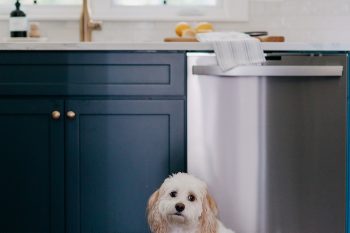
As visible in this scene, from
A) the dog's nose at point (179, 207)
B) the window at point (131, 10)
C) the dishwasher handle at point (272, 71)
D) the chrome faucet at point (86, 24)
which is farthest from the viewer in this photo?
the window at point (131, 10)

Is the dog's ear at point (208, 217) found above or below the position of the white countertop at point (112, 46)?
below

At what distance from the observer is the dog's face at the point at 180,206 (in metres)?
1.89

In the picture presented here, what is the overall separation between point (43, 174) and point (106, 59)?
518mm

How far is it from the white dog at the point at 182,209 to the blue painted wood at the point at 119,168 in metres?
0.36

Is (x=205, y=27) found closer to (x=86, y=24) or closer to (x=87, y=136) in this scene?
(x=86, y=24)

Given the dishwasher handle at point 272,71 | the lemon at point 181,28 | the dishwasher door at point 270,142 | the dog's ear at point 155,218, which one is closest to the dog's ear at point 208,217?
the dog's ear at point 155,218

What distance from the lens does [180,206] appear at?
1.88m

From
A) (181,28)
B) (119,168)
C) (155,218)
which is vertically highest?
(181,28)

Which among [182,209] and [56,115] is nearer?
[182,209]

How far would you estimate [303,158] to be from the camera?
7.61 ft

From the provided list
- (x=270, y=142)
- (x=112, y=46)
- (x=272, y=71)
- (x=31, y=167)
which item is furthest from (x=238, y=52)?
(x=31, y=167)

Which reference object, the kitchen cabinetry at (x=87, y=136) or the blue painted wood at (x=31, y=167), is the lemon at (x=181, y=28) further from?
the blue painted wood at (x=31, y=167)

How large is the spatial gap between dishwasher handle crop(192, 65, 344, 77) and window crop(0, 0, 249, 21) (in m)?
0.80

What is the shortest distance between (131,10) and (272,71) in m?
1.02
